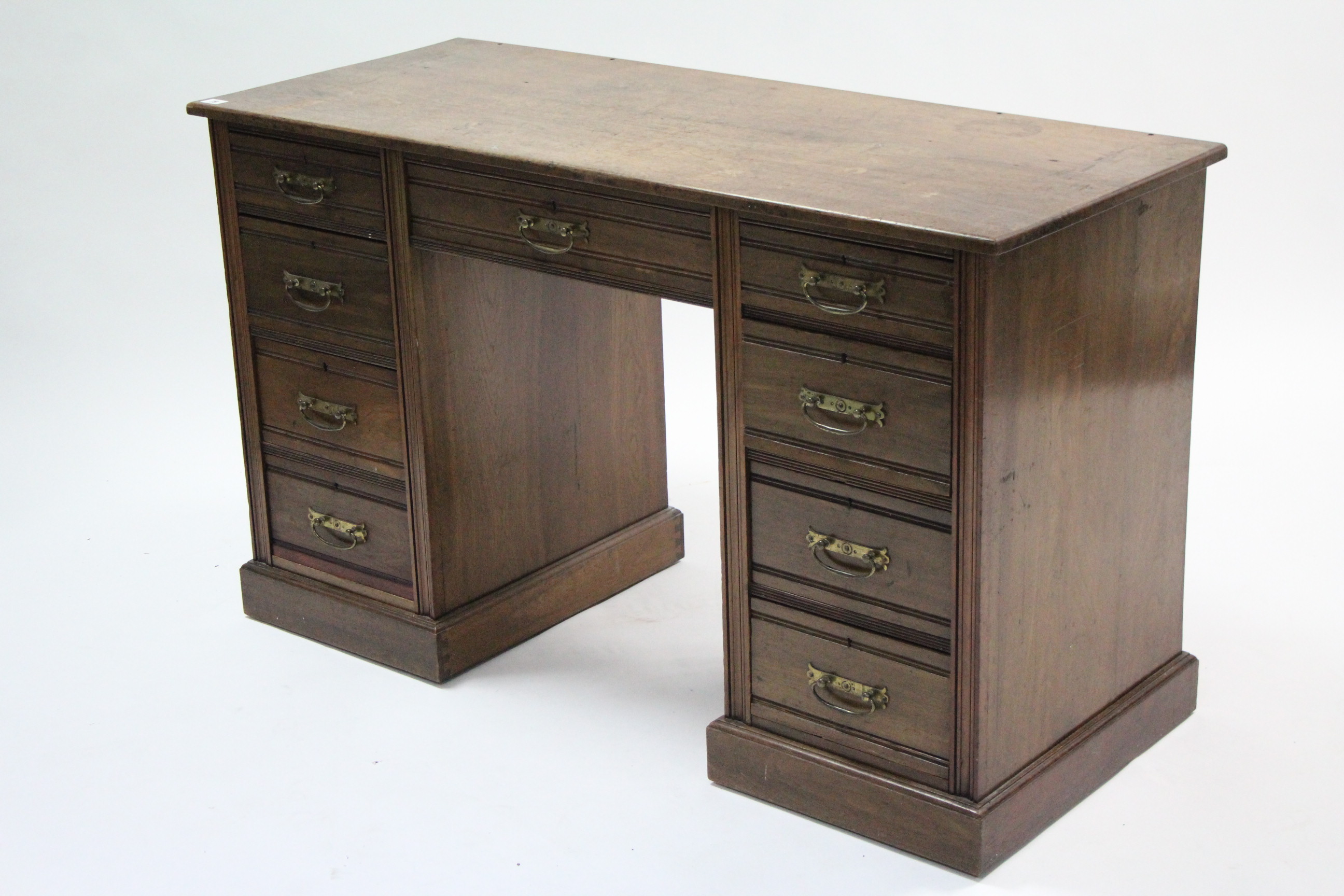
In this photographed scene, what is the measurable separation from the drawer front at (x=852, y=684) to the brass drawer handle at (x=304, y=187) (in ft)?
3.35

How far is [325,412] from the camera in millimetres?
3361

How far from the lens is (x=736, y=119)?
305 centimetres

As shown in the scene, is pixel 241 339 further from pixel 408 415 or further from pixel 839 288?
pixel 839 288

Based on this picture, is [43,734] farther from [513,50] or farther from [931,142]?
[931,142]

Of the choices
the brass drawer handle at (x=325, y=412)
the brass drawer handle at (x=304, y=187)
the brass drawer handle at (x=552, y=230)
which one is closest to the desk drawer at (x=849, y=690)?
the brass drawer handle at (x=552, y=230)

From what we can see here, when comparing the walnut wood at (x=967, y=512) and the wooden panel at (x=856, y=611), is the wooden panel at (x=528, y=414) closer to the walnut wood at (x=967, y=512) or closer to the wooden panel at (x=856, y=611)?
the wooden panel at (x=856, y=611)

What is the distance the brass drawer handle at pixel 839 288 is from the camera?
8.30ft

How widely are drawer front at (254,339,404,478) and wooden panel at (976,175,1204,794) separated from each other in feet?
3.71

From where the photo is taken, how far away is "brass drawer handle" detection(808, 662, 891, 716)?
276 centimetres

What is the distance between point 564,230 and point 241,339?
2.67 ft

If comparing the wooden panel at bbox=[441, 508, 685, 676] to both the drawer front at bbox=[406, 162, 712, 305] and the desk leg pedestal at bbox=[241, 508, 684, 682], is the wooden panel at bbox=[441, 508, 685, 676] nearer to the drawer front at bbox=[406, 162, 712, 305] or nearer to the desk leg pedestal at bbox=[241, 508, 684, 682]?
the desk leg pedestal at bbox=[241, 508, 684, 682]

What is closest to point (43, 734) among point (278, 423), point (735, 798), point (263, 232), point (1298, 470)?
point (278, 423)

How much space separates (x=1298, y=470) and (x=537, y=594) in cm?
160

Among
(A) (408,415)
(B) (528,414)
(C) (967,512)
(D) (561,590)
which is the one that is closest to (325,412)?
(A) (408,415)
